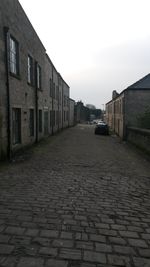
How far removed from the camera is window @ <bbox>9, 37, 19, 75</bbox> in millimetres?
12922

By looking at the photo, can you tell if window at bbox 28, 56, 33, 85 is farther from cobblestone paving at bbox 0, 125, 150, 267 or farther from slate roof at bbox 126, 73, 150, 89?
slate roof at bbox 126, 73, 150, 89

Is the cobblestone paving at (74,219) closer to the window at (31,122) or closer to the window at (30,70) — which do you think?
the window at (31,122)

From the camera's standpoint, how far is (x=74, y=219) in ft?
16.3

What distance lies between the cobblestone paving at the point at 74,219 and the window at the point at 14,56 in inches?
241

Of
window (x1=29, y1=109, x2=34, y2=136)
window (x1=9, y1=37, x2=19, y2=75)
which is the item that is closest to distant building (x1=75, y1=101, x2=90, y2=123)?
window (x1=29, y1=109, x2=34, y2=136)

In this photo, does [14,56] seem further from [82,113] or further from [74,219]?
[82,113]

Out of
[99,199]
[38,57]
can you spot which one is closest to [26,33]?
[38,57]

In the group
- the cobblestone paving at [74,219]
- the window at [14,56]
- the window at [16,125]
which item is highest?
the window at [14,56]

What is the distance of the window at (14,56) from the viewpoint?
42.4ft

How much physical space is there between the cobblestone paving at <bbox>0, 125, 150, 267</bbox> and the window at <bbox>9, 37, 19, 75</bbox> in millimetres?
6116

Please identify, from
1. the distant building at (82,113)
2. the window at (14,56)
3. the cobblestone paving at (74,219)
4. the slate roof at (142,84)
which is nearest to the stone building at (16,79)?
the window at (14,56)

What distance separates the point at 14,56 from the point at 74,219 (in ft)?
34.7

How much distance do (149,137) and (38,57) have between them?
34.0 ft

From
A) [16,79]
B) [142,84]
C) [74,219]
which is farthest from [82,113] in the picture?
[74,219]
